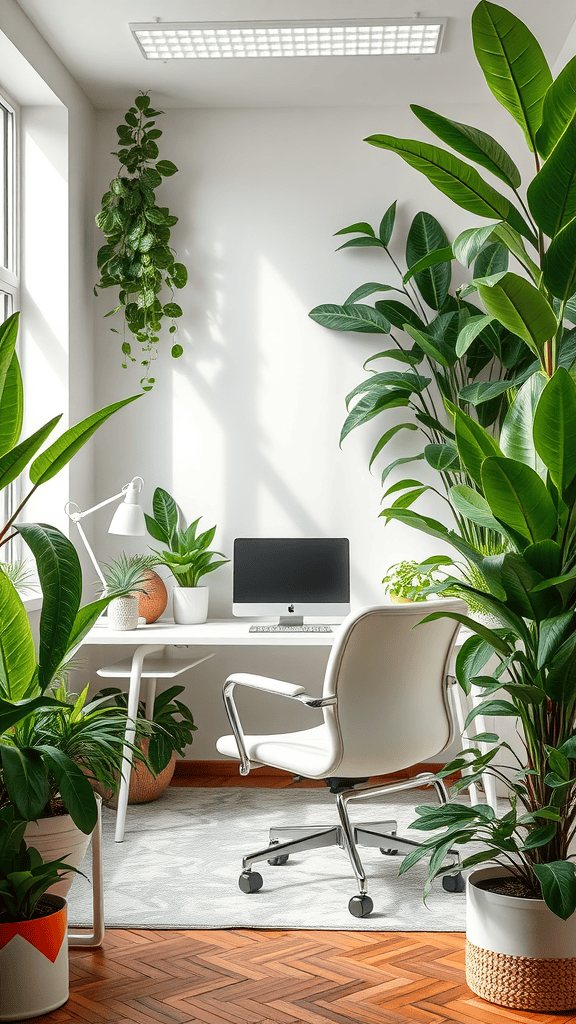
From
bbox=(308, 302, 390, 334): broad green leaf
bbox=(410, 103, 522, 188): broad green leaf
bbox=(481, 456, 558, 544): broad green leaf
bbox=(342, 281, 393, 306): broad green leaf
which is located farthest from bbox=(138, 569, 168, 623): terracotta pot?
bbox=(410, 103, 522, 188): broad green leaf

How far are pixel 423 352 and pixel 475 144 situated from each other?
1858mm

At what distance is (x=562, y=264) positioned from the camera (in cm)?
198

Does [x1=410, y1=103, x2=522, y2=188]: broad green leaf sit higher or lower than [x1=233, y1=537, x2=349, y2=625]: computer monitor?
higher

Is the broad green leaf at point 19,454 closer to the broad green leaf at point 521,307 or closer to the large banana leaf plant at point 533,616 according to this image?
the large banana leaf plant at point 533,616

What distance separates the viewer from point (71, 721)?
89.6 inches

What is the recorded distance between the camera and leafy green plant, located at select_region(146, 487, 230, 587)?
12.8 ft

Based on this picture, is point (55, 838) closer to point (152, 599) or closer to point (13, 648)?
point (13, 648)

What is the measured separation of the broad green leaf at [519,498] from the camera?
1911mm

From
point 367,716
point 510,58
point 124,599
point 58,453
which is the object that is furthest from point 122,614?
point 510,58

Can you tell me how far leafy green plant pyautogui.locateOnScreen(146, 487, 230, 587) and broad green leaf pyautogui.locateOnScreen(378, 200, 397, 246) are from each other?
1432 millimetres

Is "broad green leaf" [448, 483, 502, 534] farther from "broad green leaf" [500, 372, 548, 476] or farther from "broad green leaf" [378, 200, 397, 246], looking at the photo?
"broad green leaf" [378, 200, 397, 246]

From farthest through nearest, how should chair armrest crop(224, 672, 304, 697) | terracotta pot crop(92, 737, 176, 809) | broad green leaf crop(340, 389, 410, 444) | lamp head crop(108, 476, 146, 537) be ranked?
broad green leaf crop(340, 389, 410, 444)
terracotta pot crop(92, 737, 176, 809)
lamp head crop(108, 476, 146, 537)
chair armrest crop(224, 672, 304, 697)

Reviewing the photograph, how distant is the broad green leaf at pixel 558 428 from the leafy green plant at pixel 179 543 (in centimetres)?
214

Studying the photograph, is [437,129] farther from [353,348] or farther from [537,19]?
[353,348]
